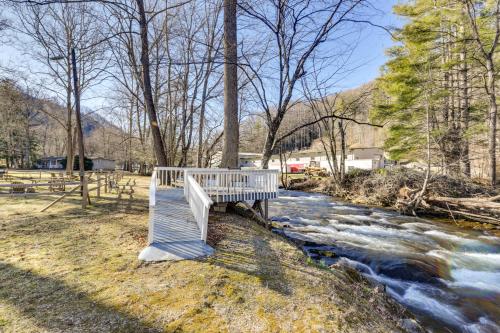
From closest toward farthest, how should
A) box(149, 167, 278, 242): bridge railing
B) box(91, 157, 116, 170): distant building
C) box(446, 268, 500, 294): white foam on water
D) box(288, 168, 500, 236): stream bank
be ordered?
box(446, 268, 500, 294): white foam on water < box(149, 167, 278, 242): bridge railing < box(288, 168, 500, 236): stream bank < box(91, 157, 116, 170): distant building

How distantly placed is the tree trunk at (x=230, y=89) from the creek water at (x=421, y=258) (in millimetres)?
3648

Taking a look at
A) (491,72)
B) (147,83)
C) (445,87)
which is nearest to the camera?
(147,83)

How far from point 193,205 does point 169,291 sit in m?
3.27

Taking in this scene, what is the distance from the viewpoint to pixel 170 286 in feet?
11.7

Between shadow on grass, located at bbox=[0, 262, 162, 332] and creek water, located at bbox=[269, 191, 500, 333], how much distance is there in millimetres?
4570

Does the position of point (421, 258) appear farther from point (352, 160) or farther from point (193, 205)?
point (352, 160)

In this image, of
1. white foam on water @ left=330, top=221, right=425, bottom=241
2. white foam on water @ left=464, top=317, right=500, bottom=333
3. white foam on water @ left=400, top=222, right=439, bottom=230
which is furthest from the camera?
white foam on water @ left=400, top=222, right=439, bottom=230

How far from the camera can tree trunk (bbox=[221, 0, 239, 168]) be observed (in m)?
9.92

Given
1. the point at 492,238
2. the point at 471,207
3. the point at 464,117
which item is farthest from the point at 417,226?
the point at 464,117

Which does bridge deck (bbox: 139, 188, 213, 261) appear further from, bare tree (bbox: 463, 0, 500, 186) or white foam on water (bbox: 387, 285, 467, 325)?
bare tree (bbox: 463, 0, 500, 186)

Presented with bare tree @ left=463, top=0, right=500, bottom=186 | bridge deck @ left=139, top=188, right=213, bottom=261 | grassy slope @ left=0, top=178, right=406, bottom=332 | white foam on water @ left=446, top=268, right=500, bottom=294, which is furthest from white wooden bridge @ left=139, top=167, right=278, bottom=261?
bare tree @ left=463, top=0, right=500, bottom=186

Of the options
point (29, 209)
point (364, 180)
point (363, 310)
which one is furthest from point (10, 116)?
point (363, 310)

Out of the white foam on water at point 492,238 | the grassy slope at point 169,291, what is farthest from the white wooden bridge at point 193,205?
the white foam on water at point 492,238

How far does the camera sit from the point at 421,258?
23.6 feet
